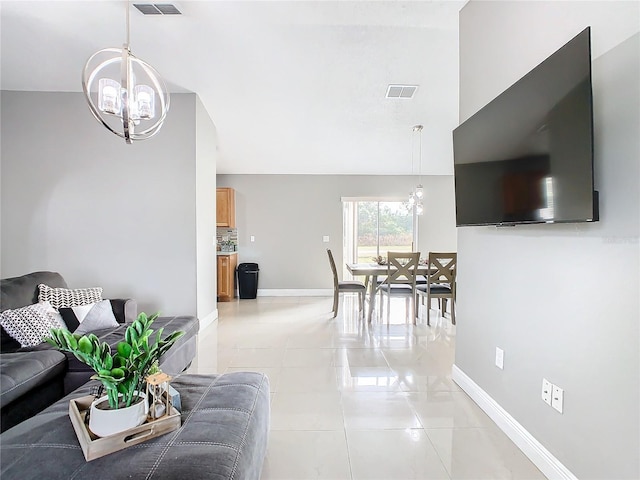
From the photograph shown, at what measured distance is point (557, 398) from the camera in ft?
5.18

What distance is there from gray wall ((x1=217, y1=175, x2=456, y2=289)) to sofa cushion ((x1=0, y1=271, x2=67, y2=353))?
4.04 meters

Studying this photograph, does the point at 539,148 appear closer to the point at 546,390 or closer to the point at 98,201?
the point at 546,390

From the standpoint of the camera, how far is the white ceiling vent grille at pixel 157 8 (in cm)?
246

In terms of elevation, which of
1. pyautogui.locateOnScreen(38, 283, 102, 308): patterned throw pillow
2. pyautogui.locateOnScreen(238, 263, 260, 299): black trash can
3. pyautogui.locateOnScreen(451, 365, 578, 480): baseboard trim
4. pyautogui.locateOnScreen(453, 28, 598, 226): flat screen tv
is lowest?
pyautogui.locateOnScreen(451, 365, 578, 480): baseboard trim

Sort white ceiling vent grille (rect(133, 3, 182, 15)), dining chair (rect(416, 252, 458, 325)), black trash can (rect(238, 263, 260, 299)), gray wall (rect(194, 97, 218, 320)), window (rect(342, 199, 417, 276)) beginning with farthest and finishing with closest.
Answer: window (rect(342, 199, 417, 276)) → black trash can (rect(238, 263, 260, 299)) → dining chair (rect(416, 252, 458, 325)) → gray wall (rect(194, 97, 218, 320)) → white ceiling vent grille (rect(133, 3, 182, 15))

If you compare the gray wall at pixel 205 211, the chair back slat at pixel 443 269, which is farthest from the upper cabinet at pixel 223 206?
the chair back slat at pixel 443 269

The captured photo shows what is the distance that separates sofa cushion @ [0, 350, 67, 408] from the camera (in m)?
1.64

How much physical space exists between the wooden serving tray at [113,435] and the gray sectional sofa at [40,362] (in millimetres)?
741

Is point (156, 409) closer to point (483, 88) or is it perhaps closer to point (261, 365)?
point (261, 365)

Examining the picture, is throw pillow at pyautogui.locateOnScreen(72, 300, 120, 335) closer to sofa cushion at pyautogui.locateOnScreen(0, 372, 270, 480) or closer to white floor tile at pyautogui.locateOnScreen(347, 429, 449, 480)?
sofa cushion at pyautogui.locateOnScreen(0, 372, 270, 480)

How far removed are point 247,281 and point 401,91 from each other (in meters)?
4.25

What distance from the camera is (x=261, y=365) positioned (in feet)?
9.89

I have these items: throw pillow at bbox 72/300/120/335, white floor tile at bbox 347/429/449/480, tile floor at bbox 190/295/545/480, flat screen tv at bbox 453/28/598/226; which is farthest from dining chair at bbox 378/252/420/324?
throw pillow at bbox 72/300/120/335

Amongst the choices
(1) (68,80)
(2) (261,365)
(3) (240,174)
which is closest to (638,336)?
(2) (261,365)
